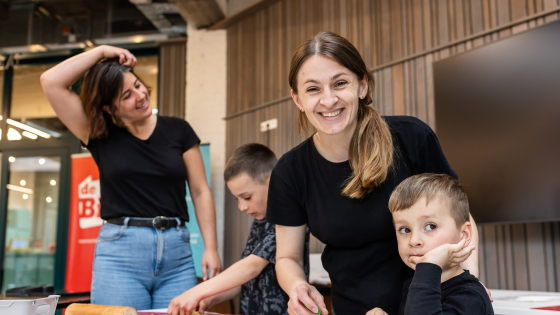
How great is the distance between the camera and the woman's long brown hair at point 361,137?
1263mm

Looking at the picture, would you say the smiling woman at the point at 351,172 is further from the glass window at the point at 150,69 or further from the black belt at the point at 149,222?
the glass window at the point at 150,69

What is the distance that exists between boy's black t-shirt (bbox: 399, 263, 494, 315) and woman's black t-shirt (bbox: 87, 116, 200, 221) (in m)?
1.14

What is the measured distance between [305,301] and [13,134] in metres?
6.01

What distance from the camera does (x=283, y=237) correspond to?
1461mm

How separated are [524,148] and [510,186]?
209 mm

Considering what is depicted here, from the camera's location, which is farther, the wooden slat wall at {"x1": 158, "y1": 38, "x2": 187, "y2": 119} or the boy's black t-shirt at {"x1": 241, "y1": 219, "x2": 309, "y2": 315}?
the wooden slat wall at {"x1": 158, "y1": 38, "x2": 187, "y2": 119}

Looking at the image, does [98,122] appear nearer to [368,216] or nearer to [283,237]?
[283,237]

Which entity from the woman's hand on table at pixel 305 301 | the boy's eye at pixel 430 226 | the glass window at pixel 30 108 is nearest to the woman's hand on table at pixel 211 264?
the woman's hand on table at pixel 305 301

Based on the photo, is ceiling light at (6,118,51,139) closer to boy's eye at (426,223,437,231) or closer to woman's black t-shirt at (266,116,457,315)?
woman's black t-shirt at (266,116,457,315)

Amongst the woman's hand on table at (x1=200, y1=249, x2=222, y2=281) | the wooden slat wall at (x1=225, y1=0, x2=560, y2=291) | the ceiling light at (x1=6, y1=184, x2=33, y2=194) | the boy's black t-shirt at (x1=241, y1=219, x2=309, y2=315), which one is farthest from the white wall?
the boy's black t-shirt at (x1=241, y1=219, x2=309, y2=315)

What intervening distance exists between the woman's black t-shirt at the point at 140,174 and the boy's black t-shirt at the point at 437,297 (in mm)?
1137

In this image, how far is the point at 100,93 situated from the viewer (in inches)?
74.4

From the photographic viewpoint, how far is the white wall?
4965 mm

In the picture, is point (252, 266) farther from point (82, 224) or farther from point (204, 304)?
point (82, 224)
